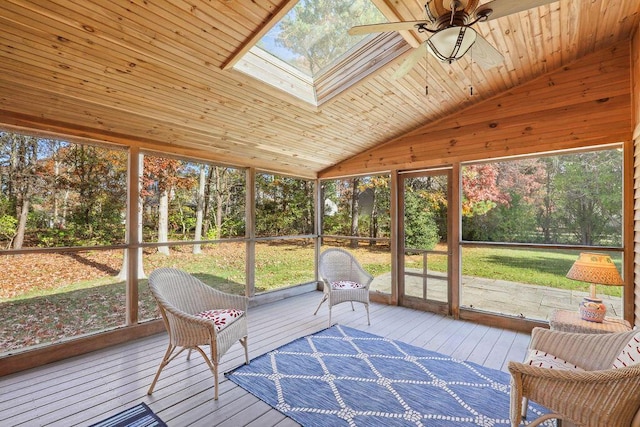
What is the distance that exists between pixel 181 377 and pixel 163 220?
2590mm

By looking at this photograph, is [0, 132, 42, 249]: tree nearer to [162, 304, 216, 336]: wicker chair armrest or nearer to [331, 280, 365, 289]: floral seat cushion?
[162, 304, 216, 336]: wicker chair armrest

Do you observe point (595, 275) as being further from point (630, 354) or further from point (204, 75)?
point (204, 75)

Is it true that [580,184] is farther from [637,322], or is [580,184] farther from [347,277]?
[347,277]

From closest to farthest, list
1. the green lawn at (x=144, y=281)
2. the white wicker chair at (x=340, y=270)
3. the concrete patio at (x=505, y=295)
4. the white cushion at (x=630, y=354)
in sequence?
1. the white cushion at (x=630, y=354)
2. the green lawn at (x=144, y=281)
3. the concrete patio at (x=505, y=295)
4. the white wicker chair at (x=340, y=270)

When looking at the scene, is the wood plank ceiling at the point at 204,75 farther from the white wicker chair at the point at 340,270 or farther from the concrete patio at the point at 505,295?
the concrete patio at the point at 505,295

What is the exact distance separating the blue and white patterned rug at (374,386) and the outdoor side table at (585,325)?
2.23ft

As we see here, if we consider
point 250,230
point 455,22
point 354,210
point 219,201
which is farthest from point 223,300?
point 354,210

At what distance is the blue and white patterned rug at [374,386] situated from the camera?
2109 millimetres

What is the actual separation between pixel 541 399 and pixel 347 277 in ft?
10.1

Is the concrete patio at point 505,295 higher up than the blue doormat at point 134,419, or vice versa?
the concrete patio at point 505,295

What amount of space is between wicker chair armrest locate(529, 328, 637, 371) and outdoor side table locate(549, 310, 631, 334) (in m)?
0.59

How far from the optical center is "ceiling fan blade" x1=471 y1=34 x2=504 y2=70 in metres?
1.93

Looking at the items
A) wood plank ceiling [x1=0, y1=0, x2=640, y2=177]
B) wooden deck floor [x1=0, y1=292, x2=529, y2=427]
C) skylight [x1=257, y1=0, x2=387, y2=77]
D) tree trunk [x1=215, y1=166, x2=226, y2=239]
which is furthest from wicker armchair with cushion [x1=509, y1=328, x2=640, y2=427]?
tree trunk [x1=215, y1=166, x2=226, y2=239]

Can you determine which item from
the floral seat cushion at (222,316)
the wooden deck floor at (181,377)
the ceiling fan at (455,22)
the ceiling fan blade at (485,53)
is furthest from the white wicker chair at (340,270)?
the ceiling fan at (455,22)
